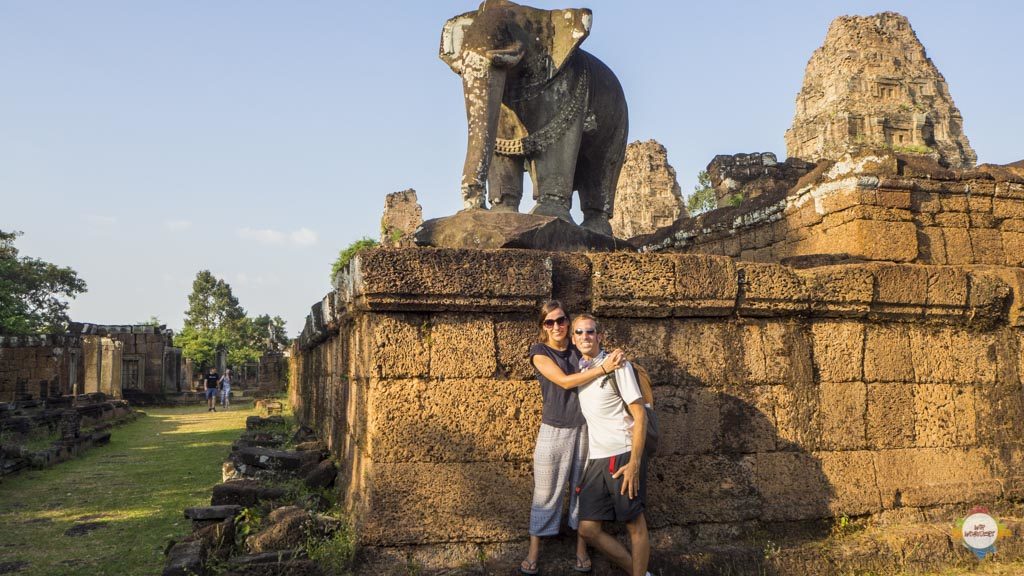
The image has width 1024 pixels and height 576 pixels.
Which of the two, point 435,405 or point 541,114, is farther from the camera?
point 541,114

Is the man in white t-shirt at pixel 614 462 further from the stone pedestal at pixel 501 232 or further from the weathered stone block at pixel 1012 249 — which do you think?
the weathered stone block at pixel 1012 249

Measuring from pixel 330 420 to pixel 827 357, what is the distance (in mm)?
4279

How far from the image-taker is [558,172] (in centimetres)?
507

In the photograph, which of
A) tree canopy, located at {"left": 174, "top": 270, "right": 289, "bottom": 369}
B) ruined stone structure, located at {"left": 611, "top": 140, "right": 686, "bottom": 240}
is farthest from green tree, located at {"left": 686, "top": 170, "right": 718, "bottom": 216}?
tree canopy, located at {"left": 174, "top": 270, "right": 289, "bottom": 369}

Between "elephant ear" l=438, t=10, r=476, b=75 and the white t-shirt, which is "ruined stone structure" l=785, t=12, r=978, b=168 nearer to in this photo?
"elephant ear" l=438, t=10, r=476, b=75

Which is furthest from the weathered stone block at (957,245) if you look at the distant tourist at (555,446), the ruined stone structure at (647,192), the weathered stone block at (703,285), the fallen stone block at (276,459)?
the ruined stone structure at (647,192)

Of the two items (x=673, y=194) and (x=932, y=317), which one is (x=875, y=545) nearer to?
(x=932, y=317)

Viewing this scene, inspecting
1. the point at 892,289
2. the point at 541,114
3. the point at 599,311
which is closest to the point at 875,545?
the point at 892,289

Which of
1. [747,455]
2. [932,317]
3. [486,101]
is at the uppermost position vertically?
[486,101]

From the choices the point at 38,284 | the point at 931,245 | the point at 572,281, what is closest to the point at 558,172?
the point at 572,281

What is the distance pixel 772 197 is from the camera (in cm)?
827

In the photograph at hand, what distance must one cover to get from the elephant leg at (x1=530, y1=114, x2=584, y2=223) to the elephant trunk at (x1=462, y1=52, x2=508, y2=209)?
46 centimetres

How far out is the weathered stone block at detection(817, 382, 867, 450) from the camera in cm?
446

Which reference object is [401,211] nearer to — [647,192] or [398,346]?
[647,192]
